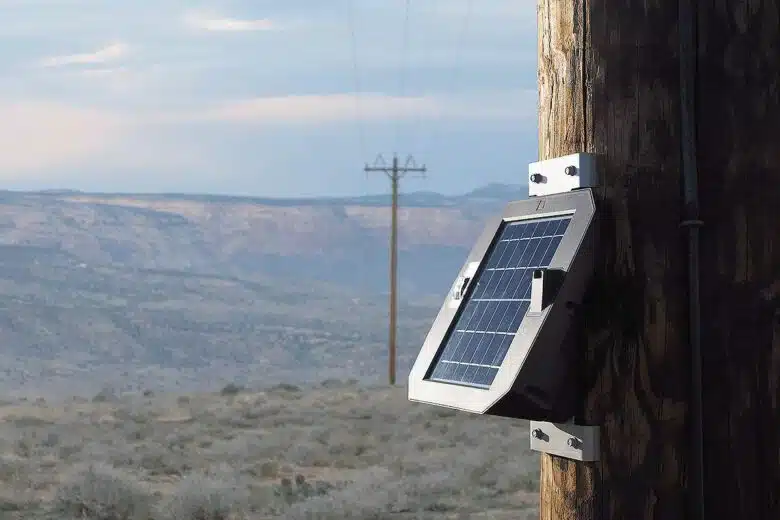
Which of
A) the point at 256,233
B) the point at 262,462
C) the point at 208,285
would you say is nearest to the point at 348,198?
the point at 256,233

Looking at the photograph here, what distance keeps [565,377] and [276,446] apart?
20.0 metres

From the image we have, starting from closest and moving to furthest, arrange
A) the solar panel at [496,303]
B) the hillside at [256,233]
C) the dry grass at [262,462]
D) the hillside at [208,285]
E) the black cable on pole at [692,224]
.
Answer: the black cable on pole at [692,224]
the solar panel at [496,303]
the dry grass at [262,462]
the hillside at [208,285]
the hillside at [256,233]

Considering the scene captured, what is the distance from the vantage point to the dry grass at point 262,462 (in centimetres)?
1537

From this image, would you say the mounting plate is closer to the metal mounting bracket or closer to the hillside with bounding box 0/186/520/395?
the metal mounting bracket

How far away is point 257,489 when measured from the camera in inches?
668

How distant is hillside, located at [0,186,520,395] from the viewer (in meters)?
93.1

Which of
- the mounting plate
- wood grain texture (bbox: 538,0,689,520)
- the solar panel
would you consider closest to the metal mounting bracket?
wood grain texture (bbox: 538,0,689,520)

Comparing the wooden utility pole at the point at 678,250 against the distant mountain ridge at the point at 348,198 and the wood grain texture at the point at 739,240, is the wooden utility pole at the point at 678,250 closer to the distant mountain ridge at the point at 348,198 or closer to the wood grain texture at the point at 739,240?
the wood grain texture at the point at 739,240

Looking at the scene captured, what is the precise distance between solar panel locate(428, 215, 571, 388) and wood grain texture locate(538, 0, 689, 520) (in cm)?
16

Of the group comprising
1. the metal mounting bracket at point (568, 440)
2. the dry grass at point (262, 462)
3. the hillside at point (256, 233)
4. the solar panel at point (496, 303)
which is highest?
the hillside at point (256, 233)

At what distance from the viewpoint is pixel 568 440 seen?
2.86 m

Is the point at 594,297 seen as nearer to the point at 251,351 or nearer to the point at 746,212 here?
the point at 746,212

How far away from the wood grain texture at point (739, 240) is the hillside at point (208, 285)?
68.3 m

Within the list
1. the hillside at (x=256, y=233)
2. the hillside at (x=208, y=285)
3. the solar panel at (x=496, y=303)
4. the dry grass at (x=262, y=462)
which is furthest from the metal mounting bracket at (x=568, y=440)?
the hillside at (x=256, y=233)
